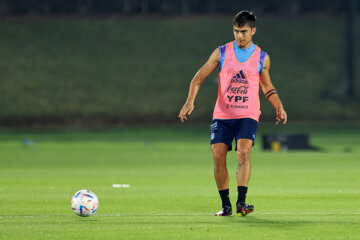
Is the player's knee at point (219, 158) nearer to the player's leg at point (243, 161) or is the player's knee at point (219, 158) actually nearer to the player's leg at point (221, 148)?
the player's leg at point (221, 148)

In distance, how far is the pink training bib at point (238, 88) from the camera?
11.7 metres

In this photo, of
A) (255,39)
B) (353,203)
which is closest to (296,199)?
(353,203)

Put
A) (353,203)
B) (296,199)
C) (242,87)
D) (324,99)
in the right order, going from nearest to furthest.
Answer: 1. (242,87)
2. (353,203)
3. (296,199)
4. (324,99)

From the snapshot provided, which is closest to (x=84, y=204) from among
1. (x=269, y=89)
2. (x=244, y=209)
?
(x=244, y=209)

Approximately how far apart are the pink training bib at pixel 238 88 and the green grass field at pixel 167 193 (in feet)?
4.97

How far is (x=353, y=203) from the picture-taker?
13.9m

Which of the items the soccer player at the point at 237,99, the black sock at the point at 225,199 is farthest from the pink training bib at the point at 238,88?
the black sock at the point at 225,199

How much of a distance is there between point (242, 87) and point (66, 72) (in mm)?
58525

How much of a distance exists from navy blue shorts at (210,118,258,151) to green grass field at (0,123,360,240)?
114 cm

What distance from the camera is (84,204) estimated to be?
11414 mm

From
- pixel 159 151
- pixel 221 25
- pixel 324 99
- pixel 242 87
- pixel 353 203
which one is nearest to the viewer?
pixel 242 87

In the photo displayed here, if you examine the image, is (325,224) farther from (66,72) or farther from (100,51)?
(100,51)

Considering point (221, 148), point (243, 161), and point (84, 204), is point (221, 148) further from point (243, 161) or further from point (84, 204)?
point (84, 204)

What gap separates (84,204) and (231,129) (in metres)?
2.37
